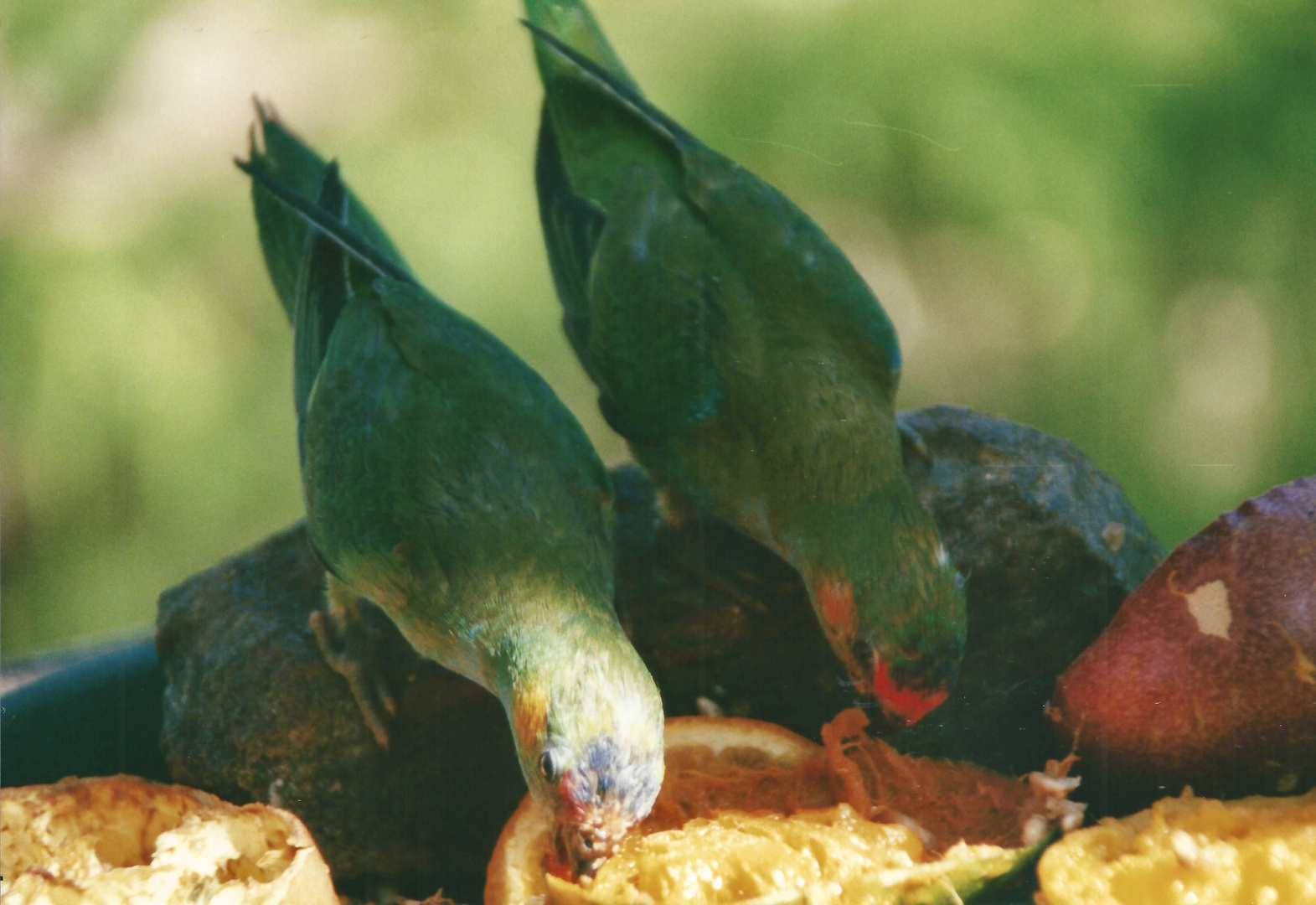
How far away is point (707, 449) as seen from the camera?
198 cm

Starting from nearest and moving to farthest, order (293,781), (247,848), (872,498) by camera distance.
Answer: (247,848)
(293,781)
(872,498)

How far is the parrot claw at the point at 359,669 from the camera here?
176 centimetres

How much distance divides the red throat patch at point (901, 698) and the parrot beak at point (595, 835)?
53cm

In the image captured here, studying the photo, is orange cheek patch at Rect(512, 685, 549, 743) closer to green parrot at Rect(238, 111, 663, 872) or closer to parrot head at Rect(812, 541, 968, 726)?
green parrot at Rect(238, 111, 663, 872)

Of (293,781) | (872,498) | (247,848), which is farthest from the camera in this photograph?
(872,498)

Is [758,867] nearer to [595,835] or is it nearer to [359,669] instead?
[595,835]

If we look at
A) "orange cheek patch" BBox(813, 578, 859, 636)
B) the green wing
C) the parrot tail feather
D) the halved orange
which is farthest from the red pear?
the green wing

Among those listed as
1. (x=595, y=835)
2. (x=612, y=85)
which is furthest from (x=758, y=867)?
(x=612, y=85)

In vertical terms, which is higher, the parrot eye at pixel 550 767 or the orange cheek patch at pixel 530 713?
the orange cheek patch at pixel 530 713

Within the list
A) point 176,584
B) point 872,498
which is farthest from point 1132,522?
point 176,584

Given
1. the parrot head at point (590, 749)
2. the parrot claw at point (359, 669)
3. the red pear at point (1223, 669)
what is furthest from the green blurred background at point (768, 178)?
the parrot head at point (590, 749)

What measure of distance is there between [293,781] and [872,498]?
44.0 inches

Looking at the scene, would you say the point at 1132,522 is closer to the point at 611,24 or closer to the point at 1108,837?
the point at 1108,837

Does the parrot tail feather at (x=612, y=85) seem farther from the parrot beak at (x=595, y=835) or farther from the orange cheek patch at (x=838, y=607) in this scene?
the parrot beak at (x=595, y=835)
